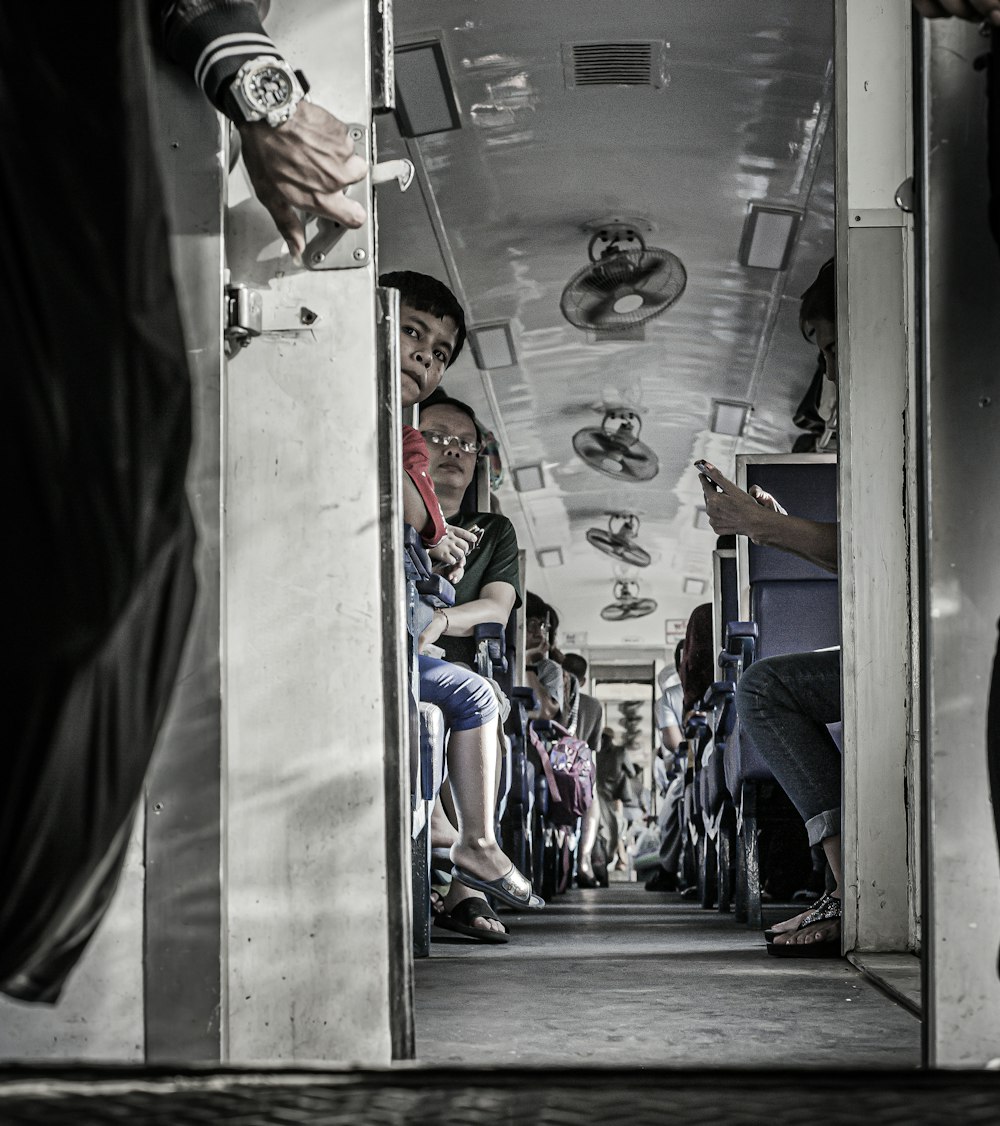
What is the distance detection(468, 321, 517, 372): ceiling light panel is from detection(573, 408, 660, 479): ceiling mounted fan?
1527mm

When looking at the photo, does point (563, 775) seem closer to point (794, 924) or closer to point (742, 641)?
point (742, 641)

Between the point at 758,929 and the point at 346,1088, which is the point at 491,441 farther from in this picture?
the point at 346,1088

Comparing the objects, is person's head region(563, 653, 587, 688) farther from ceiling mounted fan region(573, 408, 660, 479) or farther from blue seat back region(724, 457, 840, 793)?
blue seat back region(724, 457, 840, 793)

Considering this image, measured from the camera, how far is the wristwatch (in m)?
1.69

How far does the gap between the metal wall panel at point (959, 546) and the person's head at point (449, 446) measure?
11.7 ft

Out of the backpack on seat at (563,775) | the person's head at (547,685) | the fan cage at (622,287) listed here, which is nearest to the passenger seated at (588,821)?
the backpack on seat at (563,775)

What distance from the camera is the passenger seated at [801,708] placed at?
3.55m

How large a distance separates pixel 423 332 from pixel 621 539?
36.5ft

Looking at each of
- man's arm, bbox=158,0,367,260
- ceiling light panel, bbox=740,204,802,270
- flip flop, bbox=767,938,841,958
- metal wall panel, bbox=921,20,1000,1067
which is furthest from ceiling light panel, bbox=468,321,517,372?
metal wall panel, bbox=921,20,1000,1067

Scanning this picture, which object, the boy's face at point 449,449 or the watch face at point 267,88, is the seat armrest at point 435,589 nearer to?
the watch face at point 267,88

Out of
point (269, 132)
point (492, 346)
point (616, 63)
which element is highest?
point (616, 63)

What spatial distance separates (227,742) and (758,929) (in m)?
3.29

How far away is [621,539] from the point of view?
14.8 m

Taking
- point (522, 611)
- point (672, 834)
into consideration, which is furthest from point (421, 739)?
point (672, 834)
